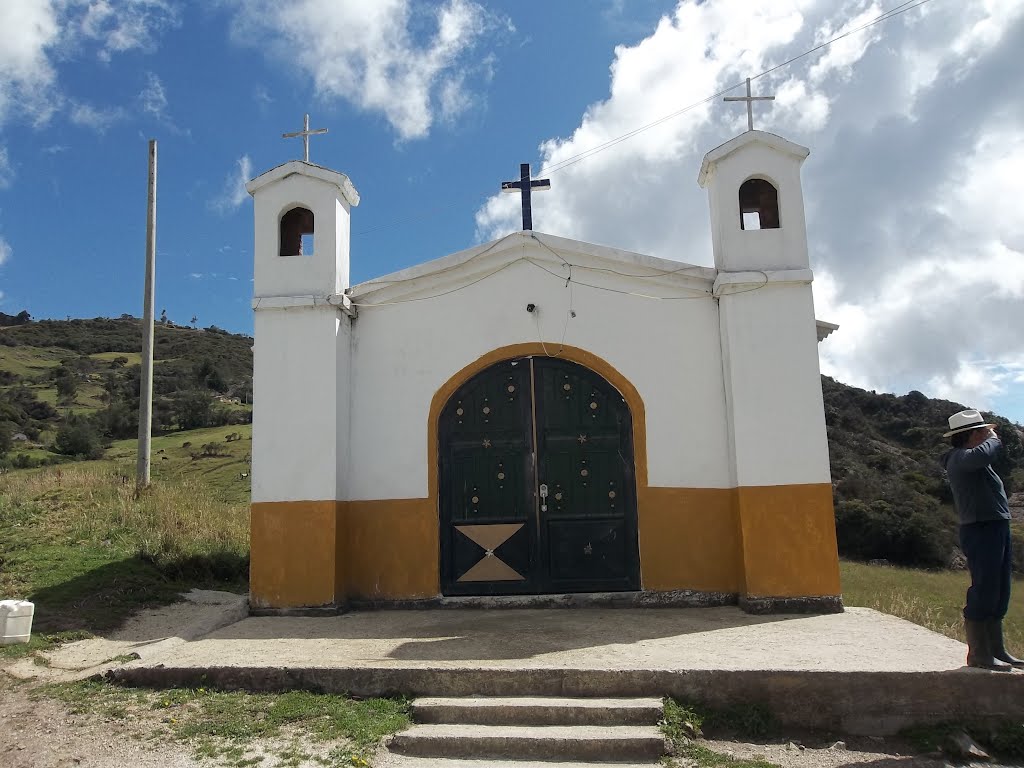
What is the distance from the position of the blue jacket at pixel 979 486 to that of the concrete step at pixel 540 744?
2579mm

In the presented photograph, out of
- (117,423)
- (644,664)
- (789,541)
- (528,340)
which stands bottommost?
(644,664)

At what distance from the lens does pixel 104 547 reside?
10.6 m

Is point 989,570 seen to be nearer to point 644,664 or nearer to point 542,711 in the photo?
point 644,664

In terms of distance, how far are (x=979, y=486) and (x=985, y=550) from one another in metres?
0.43

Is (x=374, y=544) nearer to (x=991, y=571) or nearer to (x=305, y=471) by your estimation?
(x=305, y=471)

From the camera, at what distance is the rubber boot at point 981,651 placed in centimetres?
526

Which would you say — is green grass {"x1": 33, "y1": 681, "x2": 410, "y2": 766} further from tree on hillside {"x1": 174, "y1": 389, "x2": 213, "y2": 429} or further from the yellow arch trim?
tree on hillside {"x1": 174, "y1": 389, "x2": 213, "y2": 429}

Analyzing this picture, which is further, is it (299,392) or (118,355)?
Result: (118,355)

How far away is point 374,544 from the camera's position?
351 inches

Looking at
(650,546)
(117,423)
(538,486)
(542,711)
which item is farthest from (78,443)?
(542,711)

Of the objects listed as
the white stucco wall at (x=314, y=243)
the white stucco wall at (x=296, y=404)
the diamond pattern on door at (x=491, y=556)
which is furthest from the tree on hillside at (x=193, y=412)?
the diamond pattern on door at (x=491, y=556)

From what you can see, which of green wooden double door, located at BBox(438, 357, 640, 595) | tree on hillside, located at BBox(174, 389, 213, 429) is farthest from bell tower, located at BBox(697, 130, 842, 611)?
tree on hillside, located at BBox(174, 389, 213, 429)

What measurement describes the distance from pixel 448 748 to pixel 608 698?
115 cm

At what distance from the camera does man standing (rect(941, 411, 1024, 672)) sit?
530 cm
